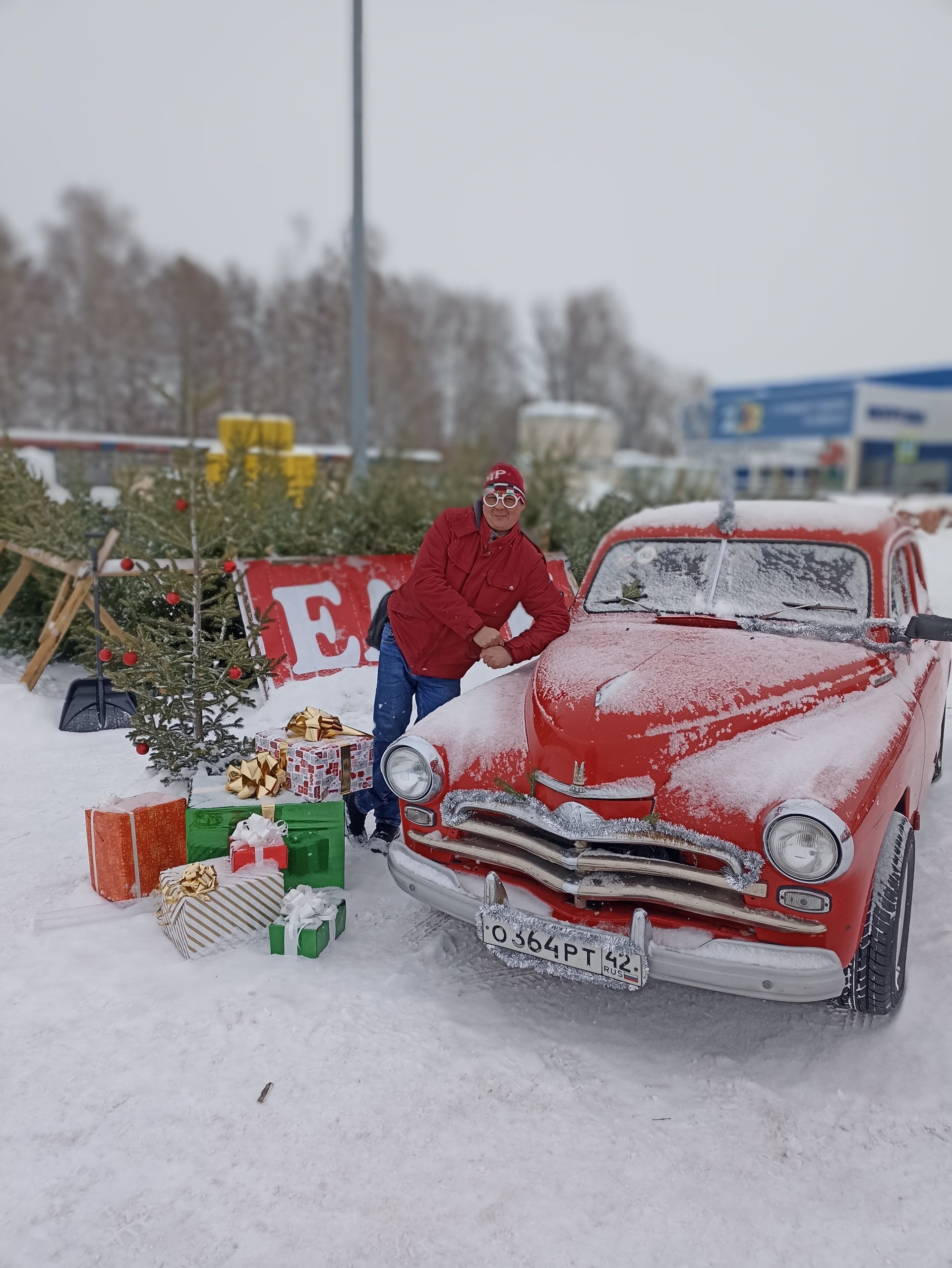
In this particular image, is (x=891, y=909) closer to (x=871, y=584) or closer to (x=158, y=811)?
(x=871, y=584)

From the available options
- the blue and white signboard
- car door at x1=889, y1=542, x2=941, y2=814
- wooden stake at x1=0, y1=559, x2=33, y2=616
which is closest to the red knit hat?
car door at x1=889, y1=542, x2=941, y2=814

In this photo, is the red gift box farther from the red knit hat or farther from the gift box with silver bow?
the red knit hat

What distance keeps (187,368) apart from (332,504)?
1.73 meters

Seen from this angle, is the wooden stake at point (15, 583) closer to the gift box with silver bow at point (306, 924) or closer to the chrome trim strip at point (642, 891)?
the gift box with silver bow at point (306, 924)

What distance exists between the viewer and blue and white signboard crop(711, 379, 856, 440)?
44.7m

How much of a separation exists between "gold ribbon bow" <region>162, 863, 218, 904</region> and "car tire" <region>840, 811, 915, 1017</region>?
2.39m

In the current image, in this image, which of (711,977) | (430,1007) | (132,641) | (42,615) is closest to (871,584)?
(711,977)

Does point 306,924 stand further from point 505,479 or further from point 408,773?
point 505,479

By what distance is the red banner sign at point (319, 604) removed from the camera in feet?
21.3

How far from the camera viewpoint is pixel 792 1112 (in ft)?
9.08

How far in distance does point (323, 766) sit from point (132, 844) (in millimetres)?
884

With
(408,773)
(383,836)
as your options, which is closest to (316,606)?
(383,836)

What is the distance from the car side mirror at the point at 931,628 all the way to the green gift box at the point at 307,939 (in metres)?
2.78

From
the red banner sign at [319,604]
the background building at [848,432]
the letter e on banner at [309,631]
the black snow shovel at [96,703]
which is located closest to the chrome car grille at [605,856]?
the red banner sign at [319,604]
